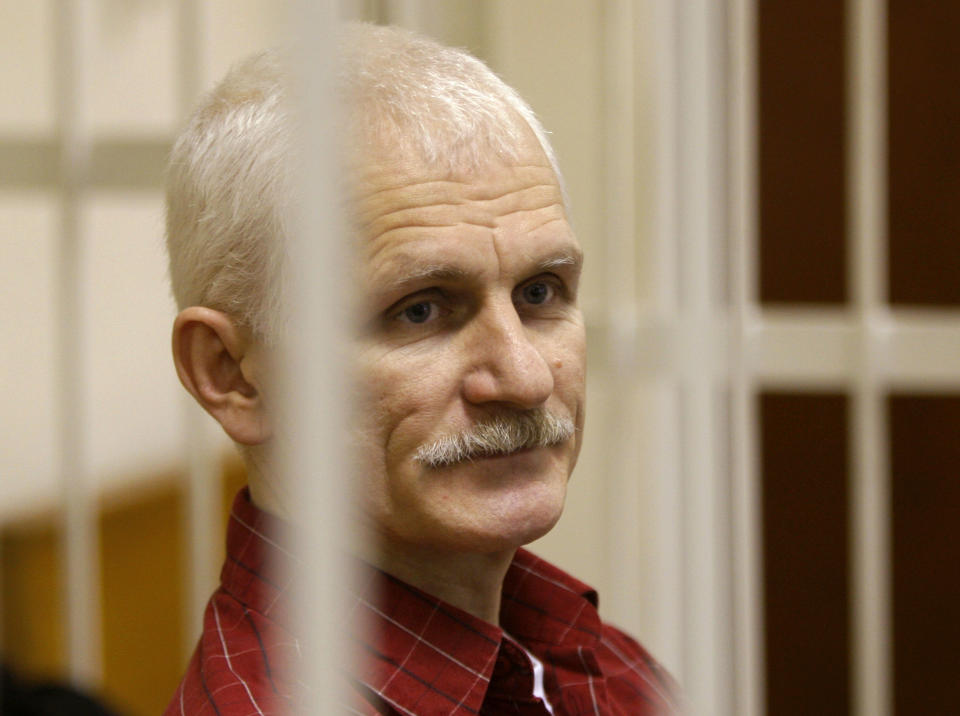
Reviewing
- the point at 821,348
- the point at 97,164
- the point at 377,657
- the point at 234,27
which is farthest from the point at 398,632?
the point at 234,27

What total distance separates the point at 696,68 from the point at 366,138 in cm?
45

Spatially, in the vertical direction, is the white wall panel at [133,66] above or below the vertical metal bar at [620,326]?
above

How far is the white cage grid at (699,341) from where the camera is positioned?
954mm

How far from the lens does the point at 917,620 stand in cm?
187

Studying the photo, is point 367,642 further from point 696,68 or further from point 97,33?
point 97,33

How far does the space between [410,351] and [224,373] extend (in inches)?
4.1

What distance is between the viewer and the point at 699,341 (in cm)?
92

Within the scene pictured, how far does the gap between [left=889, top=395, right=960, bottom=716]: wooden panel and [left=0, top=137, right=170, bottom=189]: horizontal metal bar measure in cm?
127

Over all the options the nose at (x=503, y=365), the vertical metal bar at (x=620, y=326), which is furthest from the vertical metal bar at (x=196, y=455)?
the nose at (x=503, y=365)

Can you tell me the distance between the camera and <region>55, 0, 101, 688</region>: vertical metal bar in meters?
A: 1.06

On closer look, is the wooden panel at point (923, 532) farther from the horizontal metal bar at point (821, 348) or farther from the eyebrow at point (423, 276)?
the eyebrow at point (423, 276)

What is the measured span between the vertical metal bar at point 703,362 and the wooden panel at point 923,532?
0.95 metres

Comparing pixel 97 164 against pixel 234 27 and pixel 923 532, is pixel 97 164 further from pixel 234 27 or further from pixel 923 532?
pixel 923 532

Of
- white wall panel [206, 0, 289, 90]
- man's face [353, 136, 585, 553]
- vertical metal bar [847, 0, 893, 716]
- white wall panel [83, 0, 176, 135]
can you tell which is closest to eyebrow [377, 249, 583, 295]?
man's face [353, 136, 585, 553]
